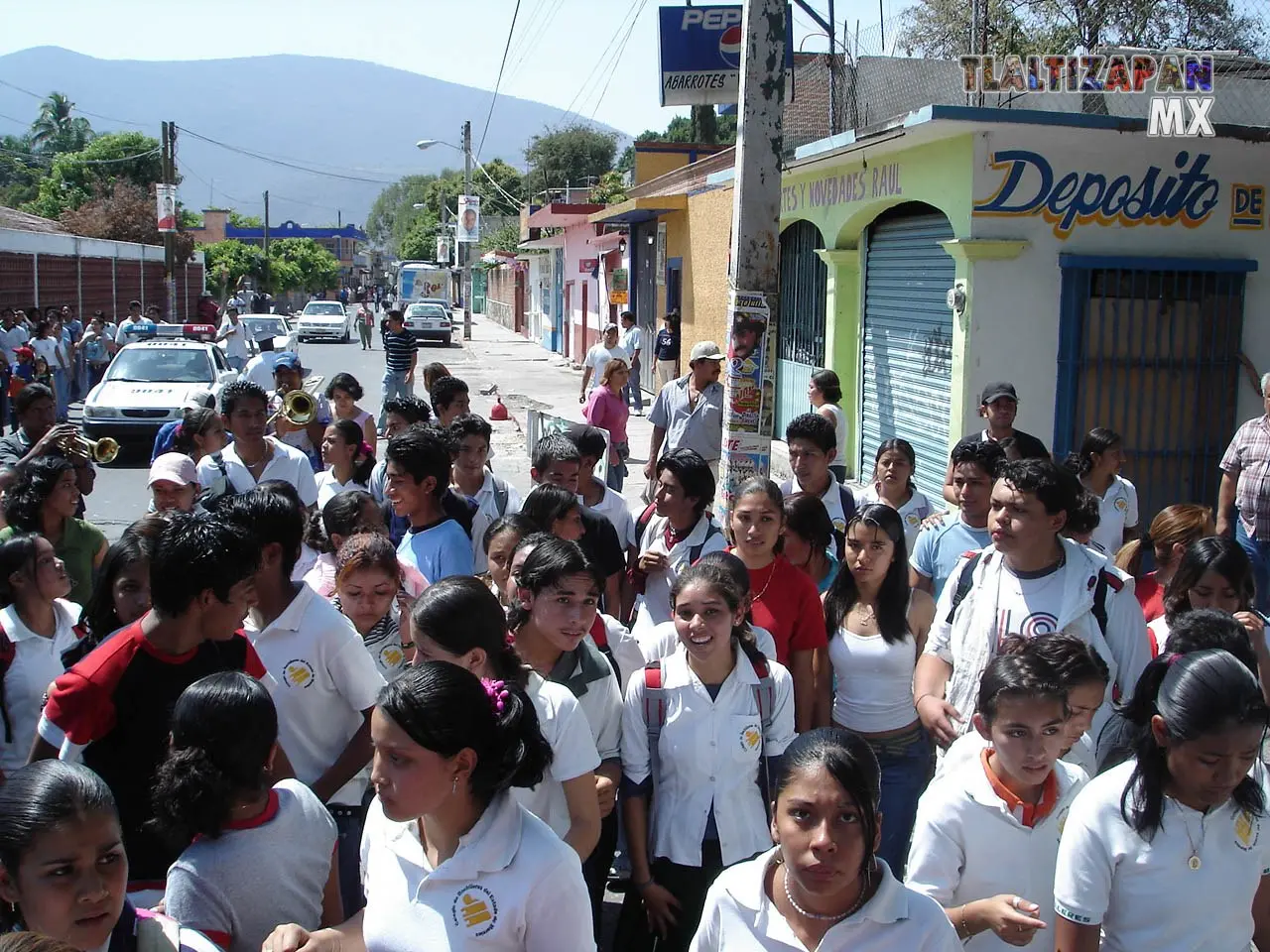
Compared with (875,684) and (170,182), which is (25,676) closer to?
(875,684)

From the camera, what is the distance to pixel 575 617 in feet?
11.7

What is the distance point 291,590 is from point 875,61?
1467 cm

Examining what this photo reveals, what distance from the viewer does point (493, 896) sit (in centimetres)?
238

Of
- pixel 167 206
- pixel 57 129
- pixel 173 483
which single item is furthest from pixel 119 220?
pixel 57 129

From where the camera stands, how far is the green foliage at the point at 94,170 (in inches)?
2315

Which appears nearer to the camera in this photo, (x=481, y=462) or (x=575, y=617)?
(x=575, y=617)

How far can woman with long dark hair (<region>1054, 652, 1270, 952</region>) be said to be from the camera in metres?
2.69

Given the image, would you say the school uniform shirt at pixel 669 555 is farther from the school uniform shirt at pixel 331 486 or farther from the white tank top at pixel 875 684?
the school uniform shirt at pixel 331 486

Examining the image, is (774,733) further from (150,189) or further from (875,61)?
(150,189)

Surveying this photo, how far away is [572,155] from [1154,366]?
64837mm

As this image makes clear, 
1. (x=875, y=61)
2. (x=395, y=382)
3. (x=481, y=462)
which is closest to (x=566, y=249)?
(x=875, y=61)

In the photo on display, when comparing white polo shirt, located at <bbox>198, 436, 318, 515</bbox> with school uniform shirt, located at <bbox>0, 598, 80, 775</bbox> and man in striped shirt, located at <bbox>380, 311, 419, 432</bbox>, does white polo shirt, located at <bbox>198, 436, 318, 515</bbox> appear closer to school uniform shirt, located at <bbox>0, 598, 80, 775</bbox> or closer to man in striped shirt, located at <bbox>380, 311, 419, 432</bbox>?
school uniform shirt, located at <bbox>0, 598, 80, 775</bbox>

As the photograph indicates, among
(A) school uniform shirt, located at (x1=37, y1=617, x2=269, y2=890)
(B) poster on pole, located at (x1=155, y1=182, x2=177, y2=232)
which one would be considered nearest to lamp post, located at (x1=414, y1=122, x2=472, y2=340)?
(B) poster on pole, located at (x1=155, y1=182, x2=177, y2=232)

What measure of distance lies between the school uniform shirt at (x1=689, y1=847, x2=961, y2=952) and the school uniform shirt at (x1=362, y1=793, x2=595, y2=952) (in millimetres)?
281
